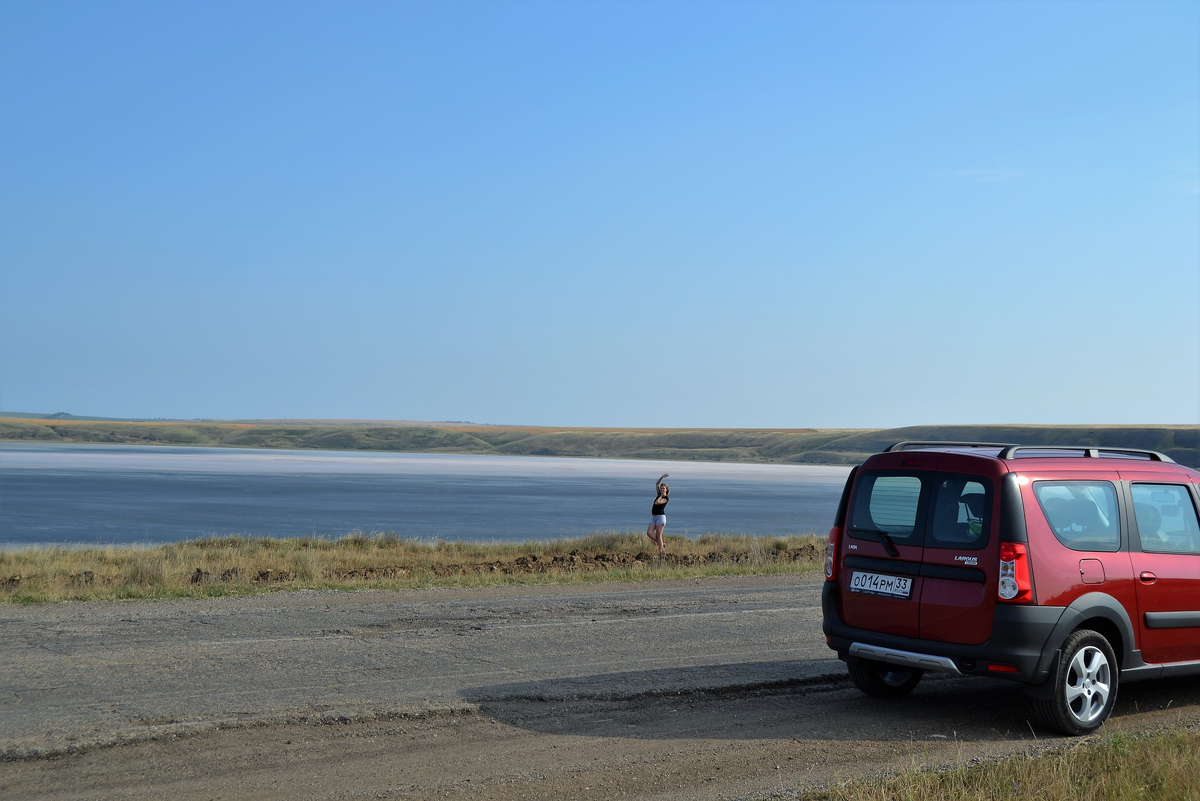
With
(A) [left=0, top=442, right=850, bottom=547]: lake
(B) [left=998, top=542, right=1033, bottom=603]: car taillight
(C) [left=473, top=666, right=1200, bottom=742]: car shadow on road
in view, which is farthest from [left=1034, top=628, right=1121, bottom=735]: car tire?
(A) [left=0, top=442, right=850, bottom=547]: lake

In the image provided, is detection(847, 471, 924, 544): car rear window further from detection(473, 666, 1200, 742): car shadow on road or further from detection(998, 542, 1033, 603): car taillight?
detection(473, 666, 1200, 742): car shadow on road

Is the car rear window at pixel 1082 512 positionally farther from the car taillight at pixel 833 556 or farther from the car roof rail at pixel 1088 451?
the car taillight at pixel 833 556

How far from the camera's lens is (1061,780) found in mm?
5617

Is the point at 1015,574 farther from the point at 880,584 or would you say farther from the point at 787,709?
the point at 787,709

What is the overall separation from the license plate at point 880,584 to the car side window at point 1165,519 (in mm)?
1832

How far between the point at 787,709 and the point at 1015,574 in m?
2.01

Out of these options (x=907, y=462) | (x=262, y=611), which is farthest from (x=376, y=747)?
(x=262, y=611)

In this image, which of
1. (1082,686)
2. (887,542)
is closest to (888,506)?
(887,542)

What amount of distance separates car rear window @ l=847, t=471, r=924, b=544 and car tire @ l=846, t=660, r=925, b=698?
Answer: 1.15 metres

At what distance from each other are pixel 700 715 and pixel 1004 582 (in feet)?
7.68

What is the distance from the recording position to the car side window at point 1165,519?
7582mm

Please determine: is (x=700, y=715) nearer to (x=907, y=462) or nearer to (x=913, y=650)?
(x=913, y=650)

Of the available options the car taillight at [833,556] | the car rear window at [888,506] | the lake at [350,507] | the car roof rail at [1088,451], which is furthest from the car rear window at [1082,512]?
the lake at [350,507]

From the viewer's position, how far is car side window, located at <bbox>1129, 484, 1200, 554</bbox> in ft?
24.9
